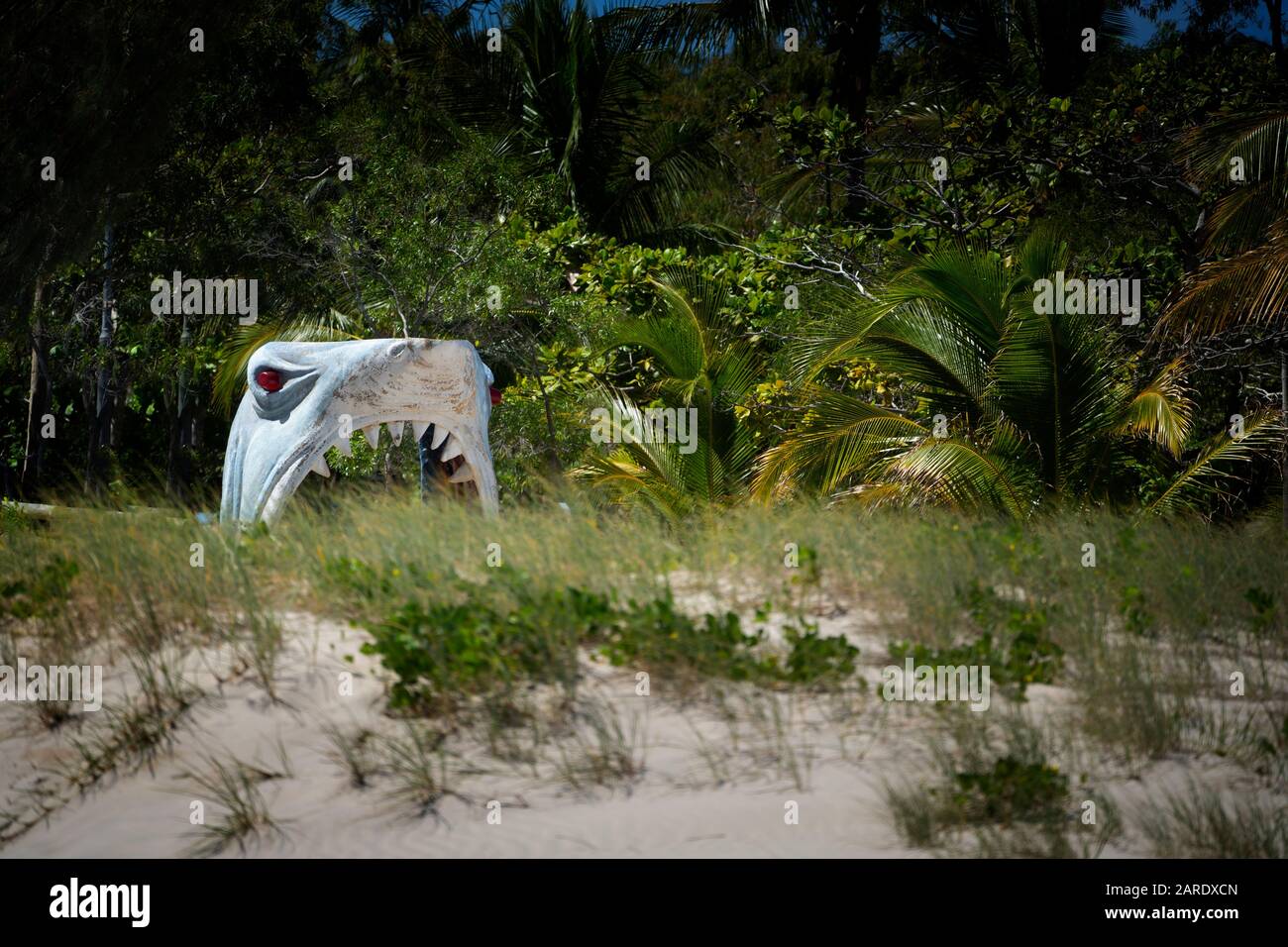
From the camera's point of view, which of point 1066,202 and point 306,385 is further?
point 1066,202

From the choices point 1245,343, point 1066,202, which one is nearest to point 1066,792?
point 1245,343

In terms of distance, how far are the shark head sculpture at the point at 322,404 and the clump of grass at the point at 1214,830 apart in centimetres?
480

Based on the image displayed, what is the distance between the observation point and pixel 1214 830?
4176mm

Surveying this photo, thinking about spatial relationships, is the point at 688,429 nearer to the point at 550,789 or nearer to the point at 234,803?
the point at 550,789

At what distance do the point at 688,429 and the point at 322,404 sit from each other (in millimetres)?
5194

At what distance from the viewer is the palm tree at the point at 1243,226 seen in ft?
33.0

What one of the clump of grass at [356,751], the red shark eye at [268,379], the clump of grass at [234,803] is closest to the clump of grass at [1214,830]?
the clump of grass at [356,751]

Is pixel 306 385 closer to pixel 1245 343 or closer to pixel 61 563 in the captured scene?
pixel 61 563

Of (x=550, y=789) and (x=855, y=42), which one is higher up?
(x=855, y=42)

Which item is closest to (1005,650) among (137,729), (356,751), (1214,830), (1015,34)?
(1214,830)

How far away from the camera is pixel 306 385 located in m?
8.02

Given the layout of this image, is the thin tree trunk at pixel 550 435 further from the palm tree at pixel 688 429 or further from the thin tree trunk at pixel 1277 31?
the thin tree trunk at pixel 1277 31

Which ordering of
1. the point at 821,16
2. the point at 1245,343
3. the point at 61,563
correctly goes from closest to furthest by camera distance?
the point at 61,563
the point at 1245,343
the point at 821,16

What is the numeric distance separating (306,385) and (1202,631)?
531 centimetres
